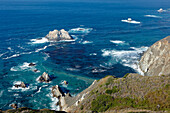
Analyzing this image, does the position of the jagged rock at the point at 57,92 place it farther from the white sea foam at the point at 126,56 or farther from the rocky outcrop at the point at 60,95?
the white sea foam at the point at 126,56

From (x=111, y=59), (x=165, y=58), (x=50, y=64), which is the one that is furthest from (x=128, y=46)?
(x=50, y=64)

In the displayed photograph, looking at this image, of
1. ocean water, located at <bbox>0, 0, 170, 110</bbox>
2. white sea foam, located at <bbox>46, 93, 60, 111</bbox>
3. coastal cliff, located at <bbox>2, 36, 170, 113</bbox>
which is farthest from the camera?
ocean water, located at <bbox>0, 0, 170, 110</bbox>

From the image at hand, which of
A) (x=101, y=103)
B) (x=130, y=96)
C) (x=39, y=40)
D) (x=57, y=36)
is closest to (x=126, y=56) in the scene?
(x=57, y=36)

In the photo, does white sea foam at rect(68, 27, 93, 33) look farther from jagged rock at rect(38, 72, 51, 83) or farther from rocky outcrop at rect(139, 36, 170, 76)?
jagged rock at rect(38, 72, 51, 83)

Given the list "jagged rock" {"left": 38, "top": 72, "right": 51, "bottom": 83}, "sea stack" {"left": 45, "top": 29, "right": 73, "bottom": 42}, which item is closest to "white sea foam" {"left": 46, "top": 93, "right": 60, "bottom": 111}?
"jagged rock" {"left": 38, "top": 72, "right": 51, "bottom": 83}

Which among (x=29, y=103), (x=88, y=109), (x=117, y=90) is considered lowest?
(x=29, y=103)

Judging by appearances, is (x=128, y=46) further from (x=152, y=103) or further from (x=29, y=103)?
(x=152, y=103)

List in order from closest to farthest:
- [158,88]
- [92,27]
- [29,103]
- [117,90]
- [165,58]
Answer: [158,88] < [117,90] < [29,103] < [165,58] < [92,27]
